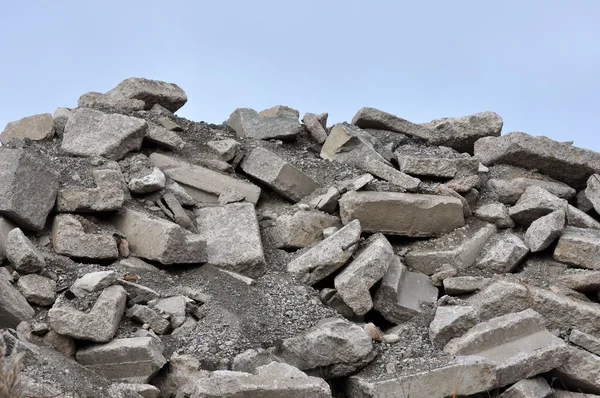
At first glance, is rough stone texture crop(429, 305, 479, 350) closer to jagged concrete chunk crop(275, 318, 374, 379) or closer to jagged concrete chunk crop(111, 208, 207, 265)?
jagged concrete chunk crop(275, 318, 374, 379)

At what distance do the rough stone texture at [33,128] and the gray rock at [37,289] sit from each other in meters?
2.68

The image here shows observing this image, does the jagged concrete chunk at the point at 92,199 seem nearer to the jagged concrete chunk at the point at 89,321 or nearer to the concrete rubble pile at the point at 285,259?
the concrete rubble pile at the point at 285,259

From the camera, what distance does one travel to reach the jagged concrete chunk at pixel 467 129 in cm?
985

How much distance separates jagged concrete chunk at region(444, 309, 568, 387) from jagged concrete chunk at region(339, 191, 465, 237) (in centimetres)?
161

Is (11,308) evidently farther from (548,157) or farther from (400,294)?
(548,157)

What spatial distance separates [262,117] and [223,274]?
3.35m

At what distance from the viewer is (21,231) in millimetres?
6648

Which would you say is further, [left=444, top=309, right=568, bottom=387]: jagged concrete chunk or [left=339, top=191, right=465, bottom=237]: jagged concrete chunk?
[left=339, top=191, right=465, bottom=237]: jagged concrete chunk

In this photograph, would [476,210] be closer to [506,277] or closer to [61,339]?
[506,277]

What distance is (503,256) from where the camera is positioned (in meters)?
7.66

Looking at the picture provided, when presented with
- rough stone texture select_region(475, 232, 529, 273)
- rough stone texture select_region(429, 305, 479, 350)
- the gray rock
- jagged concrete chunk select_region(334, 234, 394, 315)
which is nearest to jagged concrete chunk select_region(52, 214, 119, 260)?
the gray rock

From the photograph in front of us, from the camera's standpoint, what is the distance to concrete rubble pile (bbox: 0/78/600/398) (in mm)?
5836

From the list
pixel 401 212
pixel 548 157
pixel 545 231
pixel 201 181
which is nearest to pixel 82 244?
pixel 201 181

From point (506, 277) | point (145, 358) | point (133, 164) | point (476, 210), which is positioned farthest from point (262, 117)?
point (145, 358)
